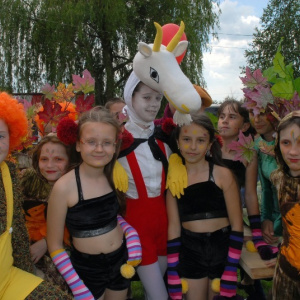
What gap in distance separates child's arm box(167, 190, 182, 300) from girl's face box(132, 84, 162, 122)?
54 centimetres

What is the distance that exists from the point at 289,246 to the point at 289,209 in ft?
0.65

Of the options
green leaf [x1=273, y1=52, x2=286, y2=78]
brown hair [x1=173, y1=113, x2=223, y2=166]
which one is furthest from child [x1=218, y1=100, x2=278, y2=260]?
green leaf [x1=273, y1=52, x2=286, y2=78]

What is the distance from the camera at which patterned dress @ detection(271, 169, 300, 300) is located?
1802 mm

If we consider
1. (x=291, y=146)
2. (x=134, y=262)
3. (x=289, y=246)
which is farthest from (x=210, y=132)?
(x=134, y=262)

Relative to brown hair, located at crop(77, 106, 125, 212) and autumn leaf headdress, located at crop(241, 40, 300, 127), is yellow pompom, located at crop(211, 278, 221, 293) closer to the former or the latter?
brown hair, located at crop(77, 106, 125, 212)

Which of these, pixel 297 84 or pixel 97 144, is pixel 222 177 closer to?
pixel 297 84

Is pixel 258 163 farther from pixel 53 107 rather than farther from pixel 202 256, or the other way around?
pixel 53 107

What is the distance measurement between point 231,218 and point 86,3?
9.71 metres

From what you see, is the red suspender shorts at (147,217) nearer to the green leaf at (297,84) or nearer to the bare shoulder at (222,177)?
the bare shoulder at (222,177)

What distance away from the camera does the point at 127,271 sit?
2072 millimetres

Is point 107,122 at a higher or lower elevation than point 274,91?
lower

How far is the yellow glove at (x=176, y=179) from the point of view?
7.37 ft

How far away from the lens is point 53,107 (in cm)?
238

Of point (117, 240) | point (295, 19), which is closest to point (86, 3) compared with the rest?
point (117, 240)
